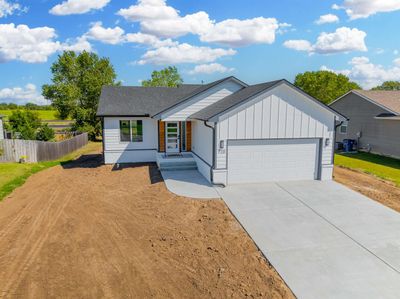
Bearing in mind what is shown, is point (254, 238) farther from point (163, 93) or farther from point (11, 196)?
point (163, 93)

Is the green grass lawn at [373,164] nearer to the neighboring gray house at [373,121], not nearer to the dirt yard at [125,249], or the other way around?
the neighboring gray house at [373,121]

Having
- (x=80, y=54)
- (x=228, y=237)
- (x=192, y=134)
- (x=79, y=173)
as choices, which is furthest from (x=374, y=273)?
(x=80, y=54)

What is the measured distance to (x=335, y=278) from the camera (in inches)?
234

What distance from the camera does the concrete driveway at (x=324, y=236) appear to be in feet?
19.1

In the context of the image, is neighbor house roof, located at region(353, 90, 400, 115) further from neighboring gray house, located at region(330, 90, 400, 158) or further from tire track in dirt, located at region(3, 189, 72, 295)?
tire track in dirt, located at region(3, 189, 72, 295)

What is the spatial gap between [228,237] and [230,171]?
16.0 ft

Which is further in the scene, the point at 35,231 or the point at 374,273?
the point at 35,231

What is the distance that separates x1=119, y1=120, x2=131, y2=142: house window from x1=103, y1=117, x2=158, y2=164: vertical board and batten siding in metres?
0.18

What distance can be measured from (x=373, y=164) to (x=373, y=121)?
17.6 feet

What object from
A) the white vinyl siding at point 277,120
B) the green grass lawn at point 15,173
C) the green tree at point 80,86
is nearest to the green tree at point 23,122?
the green tree at point 80,86

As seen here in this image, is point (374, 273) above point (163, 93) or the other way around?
the other way around

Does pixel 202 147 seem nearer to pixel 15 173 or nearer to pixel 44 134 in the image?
pixel 15 173

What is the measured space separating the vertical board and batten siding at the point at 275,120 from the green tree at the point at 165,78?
3787cm

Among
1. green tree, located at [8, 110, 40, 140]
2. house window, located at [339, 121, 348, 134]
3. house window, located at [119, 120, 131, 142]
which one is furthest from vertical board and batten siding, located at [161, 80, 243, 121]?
green tree, located at [8, 110, 40, 140]
